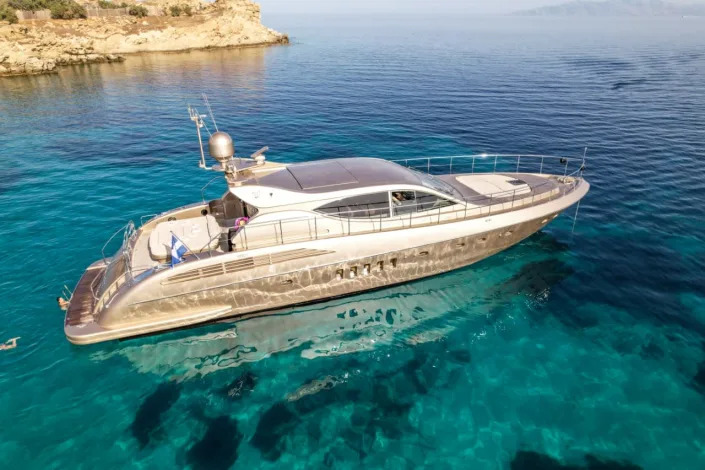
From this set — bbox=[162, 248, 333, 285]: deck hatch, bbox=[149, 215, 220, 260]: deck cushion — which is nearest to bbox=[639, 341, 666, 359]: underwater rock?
bbox=[162, 248, 333, 285]: deck hatch

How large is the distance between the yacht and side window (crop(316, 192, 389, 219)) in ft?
0.11

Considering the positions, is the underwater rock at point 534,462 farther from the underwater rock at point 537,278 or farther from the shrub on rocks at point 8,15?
the shrub on rocks at point 8,15

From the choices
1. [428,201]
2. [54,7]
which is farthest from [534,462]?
[54,7]

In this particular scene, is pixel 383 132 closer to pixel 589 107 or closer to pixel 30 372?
pixel 589 107

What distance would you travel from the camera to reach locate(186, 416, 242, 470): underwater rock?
896 cm

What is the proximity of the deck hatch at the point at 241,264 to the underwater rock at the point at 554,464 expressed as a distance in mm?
7392

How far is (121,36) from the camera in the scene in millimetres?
82562

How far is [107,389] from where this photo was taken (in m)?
10.6

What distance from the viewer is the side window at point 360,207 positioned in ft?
42.1

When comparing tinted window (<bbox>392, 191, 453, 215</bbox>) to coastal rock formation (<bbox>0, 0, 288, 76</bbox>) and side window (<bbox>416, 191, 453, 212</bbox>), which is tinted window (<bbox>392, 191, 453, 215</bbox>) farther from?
coastal rock formation (<bbox>0, 0, 288, 76</bbox>)

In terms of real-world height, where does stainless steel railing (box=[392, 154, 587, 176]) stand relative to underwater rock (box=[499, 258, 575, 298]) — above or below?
above

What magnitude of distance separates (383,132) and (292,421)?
86.3 feet

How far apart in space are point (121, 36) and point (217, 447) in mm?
97938

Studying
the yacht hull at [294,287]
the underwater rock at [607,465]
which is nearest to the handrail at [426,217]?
the yacht hull at [294,287]
